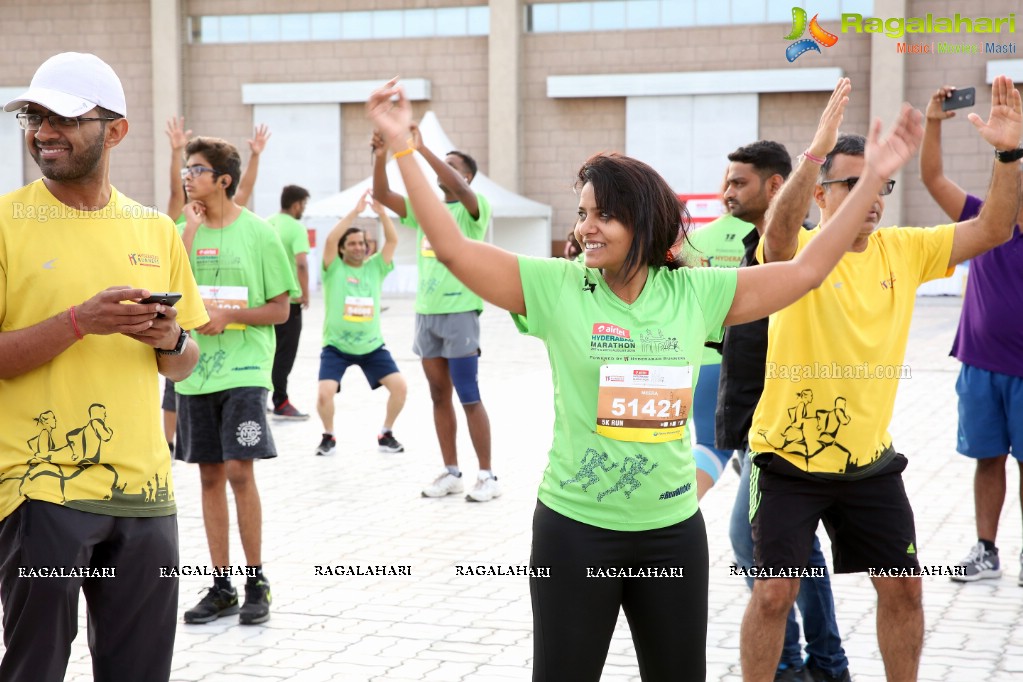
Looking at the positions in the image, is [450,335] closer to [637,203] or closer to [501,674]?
[501,674]

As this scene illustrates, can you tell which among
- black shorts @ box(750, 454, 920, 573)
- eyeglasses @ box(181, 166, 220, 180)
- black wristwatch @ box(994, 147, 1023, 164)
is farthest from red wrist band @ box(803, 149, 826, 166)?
eyeglasses @ box(181, 166, 220, 180)

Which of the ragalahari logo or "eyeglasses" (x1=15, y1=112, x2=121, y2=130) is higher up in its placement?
the ragalahari logo

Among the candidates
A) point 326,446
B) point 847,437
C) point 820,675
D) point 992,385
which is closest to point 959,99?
point 847,437

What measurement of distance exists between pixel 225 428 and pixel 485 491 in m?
2.77

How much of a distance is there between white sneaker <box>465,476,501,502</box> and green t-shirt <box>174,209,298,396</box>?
2481 mm

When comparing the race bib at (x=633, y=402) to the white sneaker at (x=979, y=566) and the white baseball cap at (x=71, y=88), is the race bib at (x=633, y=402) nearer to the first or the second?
the white baseball cap at (x=71, y=88)

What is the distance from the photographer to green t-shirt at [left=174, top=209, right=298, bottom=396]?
544 cm

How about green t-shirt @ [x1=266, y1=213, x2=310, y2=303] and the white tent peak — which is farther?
the white tent peak

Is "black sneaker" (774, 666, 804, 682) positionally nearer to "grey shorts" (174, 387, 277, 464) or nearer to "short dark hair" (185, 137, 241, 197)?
"grey shorts" (174, 387, 277, 464)

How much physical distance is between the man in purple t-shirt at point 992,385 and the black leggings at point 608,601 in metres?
3.32

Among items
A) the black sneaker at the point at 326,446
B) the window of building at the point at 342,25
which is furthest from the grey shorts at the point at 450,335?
the window of building at the point at 342,25

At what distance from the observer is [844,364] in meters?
3.84

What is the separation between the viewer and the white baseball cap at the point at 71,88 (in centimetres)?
295

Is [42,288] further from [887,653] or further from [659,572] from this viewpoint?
[887,653]
